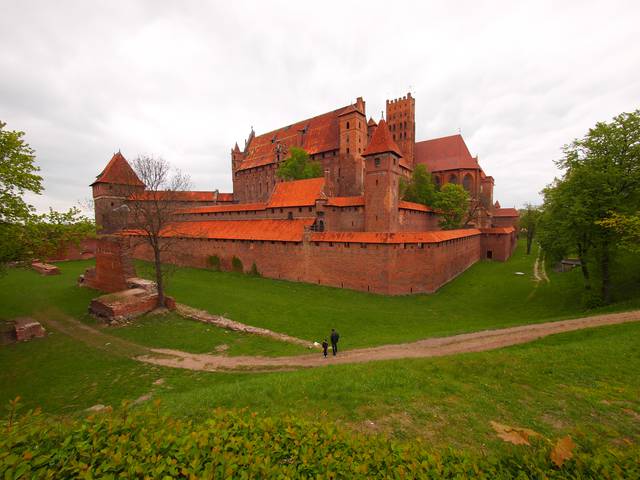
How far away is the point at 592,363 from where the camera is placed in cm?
777

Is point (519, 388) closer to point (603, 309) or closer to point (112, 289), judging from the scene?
point (603, 309)

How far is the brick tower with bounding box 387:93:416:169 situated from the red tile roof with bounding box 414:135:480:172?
2059mm

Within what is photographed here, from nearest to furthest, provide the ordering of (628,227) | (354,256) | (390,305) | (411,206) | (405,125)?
(628,227) → (390,305) → (354,256) → (411,206) → (405,125)

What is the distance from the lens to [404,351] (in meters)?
11.2

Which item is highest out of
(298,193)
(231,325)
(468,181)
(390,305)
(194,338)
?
(468,181)

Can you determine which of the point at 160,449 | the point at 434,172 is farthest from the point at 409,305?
the point at 434,172

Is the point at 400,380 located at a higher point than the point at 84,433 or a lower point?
lower

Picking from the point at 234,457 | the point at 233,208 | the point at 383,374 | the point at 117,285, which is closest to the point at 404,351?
the point at 383,374

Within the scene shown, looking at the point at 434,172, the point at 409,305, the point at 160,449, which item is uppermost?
the point at 434,172

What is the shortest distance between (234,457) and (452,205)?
3460 cm

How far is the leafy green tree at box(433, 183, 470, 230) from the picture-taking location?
33031 mm

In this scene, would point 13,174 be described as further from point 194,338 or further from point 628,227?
point 628,227

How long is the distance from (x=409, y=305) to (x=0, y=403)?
62.9 feet

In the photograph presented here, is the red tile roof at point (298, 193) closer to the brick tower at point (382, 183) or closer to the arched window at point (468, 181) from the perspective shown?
the brick tower at point (382, 183)
